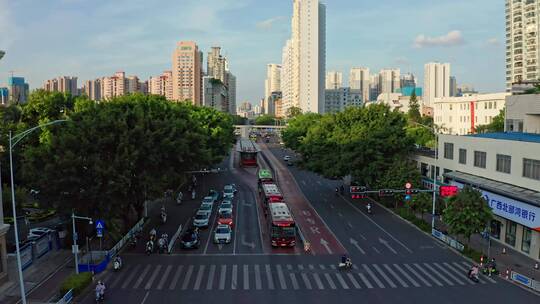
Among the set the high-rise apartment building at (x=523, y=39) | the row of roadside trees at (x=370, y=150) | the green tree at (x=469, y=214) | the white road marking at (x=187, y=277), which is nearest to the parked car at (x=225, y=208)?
the row of roadside trees at (x=370, y=150)

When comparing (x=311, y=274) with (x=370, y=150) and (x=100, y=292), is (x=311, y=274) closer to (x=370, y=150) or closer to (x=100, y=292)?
(x=100, y=292)

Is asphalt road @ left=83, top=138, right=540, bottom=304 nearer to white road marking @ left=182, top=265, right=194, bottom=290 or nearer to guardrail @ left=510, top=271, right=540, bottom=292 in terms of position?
white road marking @ left=182, top=265, right=194, bottom=290

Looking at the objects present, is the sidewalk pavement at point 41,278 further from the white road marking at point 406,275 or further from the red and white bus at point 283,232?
the white road marking at point 406,275

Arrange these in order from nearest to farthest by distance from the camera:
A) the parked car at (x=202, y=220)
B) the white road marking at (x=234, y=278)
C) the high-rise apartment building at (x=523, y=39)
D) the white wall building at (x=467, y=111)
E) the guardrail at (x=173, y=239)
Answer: the white road marking at (x=234, y=278) → the guardrail at (x=173, y=239) → the parked car at (x=202, y=220) → the white wall building at (x=467, y=111) → the high-rise apartment building at (x=523, y=39)

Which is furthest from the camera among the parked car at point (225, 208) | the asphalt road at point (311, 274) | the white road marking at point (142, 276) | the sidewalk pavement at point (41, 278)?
the parked car at point (225, 208)

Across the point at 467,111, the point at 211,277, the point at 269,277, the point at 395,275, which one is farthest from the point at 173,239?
the point at 467,111
